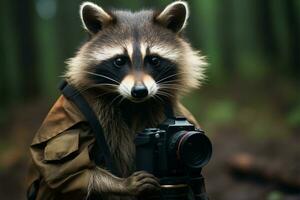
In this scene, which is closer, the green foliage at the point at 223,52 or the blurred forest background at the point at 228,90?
the blurred forest background at the point at 228,90

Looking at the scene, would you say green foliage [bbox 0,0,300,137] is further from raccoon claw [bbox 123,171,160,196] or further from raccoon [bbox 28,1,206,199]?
raccoon claw [bbox 123,171,160,196]

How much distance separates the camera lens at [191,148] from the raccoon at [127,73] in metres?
0.39

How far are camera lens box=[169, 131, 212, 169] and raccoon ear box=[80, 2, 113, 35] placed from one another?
44.9 inches

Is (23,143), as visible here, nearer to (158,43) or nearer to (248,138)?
(248,138)

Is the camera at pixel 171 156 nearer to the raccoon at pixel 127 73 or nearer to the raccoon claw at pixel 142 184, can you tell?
the raccoon claw at pixel 142 184

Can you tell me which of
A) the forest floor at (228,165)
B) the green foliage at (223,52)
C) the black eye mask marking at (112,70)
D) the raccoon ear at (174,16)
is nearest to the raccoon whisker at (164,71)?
the black eye mask marking at (112,70)

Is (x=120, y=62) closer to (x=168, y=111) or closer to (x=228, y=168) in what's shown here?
(x=168, y=111)

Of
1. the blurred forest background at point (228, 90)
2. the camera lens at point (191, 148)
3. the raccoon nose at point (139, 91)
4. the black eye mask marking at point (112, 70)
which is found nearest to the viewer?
the camera lens at point (191, 148)

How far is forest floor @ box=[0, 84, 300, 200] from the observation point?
874cm

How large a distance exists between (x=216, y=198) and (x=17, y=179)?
4.86 metres

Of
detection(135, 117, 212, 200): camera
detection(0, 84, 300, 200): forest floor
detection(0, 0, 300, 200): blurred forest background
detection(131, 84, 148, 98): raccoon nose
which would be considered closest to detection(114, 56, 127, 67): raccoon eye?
detection(131, 84, 148, 98): raccoon nose

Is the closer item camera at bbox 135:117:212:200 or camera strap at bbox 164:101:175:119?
camera at bbox 135:117:212:200

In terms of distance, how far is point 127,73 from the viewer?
457 centimetres

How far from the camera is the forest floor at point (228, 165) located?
28.7 ft
